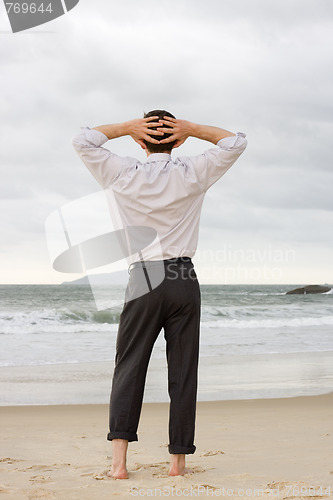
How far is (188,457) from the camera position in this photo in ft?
11.2

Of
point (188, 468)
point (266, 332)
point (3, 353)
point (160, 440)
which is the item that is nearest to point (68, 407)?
point (160, 440)

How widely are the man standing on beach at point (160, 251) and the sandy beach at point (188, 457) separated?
213mm

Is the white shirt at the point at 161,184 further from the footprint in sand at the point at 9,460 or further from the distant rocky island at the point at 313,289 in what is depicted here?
the distant rocky island at the point at 313,289

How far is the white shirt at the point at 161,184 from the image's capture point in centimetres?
268

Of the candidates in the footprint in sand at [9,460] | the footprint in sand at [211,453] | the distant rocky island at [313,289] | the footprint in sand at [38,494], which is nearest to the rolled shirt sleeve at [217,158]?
the footprint in sand at [38,494]

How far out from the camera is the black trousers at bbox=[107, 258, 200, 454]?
2668 millimetres

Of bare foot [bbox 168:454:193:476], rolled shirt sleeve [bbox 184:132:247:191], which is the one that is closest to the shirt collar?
rolled shirt sleeve [bbox 184:132:247:191]

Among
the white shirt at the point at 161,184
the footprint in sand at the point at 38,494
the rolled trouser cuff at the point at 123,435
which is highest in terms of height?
the white shirt at the point at 161,184

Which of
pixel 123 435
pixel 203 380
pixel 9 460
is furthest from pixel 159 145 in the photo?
pixel 203 380

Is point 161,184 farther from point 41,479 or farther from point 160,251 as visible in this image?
point 41,479

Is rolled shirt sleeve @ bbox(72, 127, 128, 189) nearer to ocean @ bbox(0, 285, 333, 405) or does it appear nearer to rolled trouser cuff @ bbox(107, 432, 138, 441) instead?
rolled trouser cuff @ bbox(107, 432, 138, 441)

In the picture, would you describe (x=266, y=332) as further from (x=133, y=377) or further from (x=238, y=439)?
(x=133, y=377)

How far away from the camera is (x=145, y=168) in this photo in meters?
2.73

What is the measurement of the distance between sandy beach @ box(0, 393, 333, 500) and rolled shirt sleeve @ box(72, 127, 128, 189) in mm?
1378
